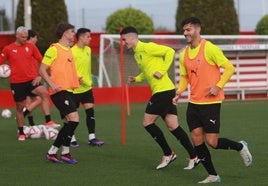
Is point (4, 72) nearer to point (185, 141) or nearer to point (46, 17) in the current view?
point (185, 141)

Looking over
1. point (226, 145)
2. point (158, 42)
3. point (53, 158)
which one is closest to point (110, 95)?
point (158, 42)

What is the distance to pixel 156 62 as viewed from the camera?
11156 millimetres

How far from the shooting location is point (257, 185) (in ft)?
30.2

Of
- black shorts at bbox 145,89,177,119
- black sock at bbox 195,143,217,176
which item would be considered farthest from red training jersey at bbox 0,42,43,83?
black sock at bbox 195,143,217,176

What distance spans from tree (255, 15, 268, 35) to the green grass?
883 inches

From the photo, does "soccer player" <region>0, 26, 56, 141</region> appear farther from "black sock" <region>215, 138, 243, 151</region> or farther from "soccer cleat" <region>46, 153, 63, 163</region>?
"black sock" <region>215, 138, 243, 151</region>

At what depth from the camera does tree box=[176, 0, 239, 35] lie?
108 feet

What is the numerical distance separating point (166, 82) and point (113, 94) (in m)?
16.7

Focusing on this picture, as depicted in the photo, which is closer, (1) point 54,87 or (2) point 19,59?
(1) point 54,87

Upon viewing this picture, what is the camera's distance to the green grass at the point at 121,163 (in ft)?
32.2

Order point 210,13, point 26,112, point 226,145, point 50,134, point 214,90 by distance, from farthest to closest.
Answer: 1. point 210,13
2. point 26,112
3. point 50,134
4. point 226,145
5. point 214,90

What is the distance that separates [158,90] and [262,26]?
29212 mm

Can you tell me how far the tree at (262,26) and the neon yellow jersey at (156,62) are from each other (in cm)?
2857

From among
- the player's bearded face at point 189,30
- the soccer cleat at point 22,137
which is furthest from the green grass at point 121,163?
the player's bearded face at point 189,30
